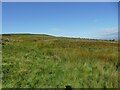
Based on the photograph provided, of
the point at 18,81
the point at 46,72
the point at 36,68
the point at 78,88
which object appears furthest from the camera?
the point at 36,68

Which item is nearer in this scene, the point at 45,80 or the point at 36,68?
the point at 45,80

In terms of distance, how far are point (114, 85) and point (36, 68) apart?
4013 mm

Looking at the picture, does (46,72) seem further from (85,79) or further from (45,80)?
(85,79)

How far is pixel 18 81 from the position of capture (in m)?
8.73

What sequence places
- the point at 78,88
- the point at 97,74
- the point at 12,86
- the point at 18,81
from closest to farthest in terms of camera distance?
the point at 78,88 < the point at 12,86 < the point at 18,81 < the point at 97,74

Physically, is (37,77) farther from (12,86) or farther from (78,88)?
(78,88)

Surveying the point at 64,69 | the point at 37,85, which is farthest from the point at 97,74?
the point at 37,85

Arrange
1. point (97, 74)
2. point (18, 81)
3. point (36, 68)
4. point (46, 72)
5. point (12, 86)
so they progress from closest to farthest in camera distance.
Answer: point (12, 86), point (18, 81), point (97, 74), point (46, 72), point (36, 68)

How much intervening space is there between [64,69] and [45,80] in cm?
188

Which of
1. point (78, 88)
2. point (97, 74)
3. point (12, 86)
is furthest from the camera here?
point (97, 74)

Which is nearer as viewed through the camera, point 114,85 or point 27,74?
point 114,85

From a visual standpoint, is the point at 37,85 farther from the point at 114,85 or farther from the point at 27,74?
the point at 114,85

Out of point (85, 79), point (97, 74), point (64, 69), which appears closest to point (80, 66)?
point (64, 69)

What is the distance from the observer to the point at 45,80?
341 inches
